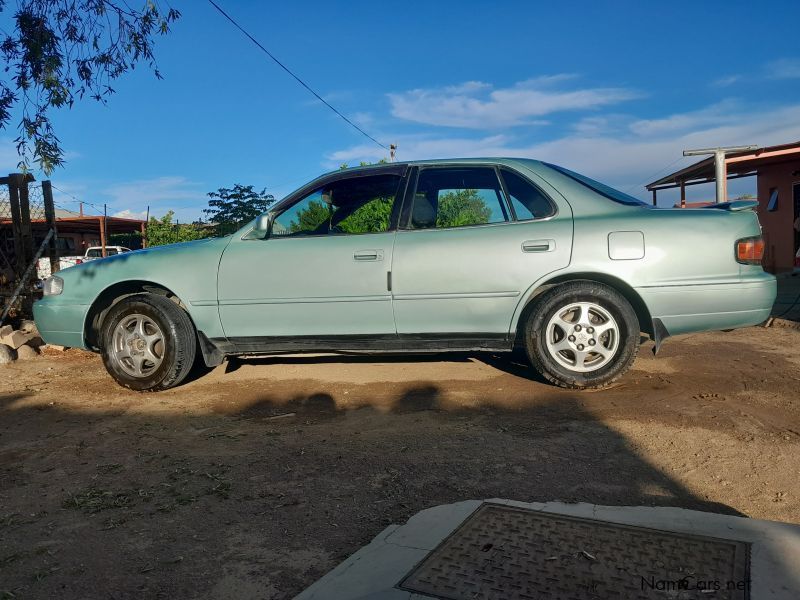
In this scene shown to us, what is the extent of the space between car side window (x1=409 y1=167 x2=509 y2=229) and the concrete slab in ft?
8.36

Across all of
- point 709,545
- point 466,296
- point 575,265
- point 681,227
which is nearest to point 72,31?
point 466,296

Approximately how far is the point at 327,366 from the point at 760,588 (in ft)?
13.8

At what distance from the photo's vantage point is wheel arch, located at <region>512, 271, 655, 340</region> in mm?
4402

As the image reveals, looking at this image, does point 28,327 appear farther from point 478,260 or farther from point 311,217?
point 478,260

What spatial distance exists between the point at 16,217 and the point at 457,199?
6.95 m

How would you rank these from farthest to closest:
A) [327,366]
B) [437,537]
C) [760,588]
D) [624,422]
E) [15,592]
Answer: [327,366] → [624,422] → [437,537] → [15,592] → [760,588]

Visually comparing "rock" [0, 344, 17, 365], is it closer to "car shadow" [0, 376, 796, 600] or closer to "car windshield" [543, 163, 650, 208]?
"car shadow" [0, 376, 796, 600]

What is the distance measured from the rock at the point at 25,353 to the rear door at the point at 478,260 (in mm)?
4711

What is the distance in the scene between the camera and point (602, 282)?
14.7 feet

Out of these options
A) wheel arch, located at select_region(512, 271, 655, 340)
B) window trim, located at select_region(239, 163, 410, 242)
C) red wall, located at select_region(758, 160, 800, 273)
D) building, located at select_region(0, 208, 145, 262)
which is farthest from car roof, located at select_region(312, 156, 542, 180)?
building, located at select_region(0, 208, 145, 262)

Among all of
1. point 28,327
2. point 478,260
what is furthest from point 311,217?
point 28,327

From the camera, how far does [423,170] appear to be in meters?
4.92

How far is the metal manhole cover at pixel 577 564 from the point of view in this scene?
6.36ft

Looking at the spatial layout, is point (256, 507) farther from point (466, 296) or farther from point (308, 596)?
point (466, 296)
